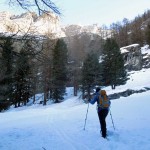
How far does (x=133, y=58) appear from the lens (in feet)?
197

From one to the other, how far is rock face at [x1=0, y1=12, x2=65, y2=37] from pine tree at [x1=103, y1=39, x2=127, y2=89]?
117 ft

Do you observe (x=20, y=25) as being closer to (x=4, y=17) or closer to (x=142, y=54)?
(x=4, y=17)

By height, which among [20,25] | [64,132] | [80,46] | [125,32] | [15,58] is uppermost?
[125,32]

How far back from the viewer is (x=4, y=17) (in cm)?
731

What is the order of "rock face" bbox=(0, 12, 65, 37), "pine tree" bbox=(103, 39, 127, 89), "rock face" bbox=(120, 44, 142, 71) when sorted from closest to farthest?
"rock face" bbox=(0, 12, 65, 37)
"pine tree" bbox=(103, 39, 127, 89)
"rock face" bbox=(120, 44, 142, 71)

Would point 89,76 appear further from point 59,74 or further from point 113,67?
point 59,74

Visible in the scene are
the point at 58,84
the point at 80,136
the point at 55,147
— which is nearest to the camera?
the point at 55,147

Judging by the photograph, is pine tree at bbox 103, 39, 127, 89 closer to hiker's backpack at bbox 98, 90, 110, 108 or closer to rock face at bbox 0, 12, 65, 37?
hiker's backpack at bbox 98, 90, 110, 108

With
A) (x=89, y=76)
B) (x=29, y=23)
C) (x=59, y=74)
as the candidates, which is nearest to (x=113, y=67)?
(x=89, y=76)

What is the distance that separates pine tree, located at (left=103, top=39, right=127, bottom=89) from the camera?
43906 millimetres

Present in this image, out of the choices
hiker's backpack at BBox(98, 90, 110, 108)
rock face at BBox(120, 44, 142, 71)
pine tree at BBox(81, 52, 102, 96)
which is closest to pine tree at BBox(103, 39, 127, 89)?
pine tree at BBox(81, 52, 102, 96)

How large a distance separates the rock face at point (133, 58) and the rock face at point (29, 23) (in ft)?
173

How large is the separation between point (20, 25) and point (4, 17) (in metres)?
0.59

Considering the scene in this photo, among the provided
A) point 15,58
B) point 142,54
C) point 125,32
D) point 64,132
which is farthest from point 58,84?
point 125,32
